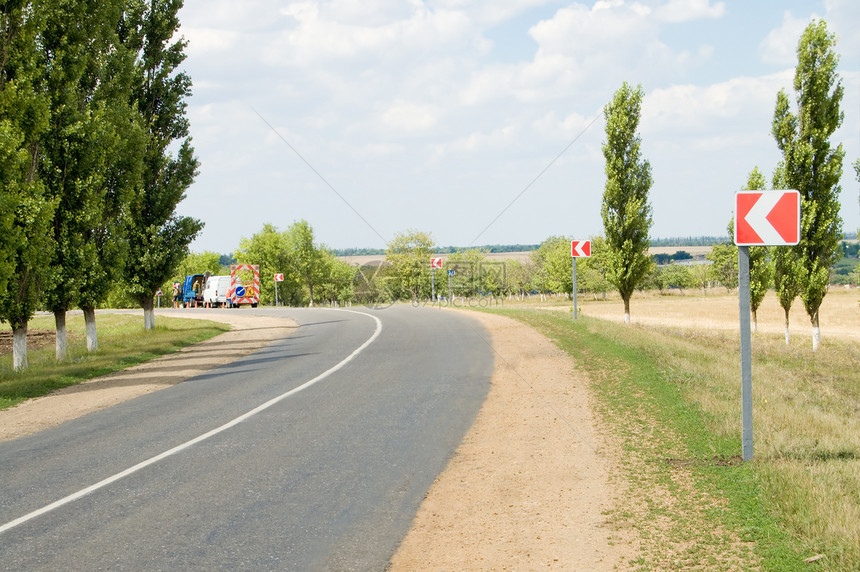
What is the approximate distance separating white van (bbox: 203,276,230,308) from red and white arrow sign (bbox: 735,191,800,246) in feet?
182

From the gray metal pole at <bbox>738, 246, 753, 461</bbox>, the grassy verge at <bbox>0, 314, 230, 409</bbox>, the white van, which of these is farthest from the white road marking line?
the white van

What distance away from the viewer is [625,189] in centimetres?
3400

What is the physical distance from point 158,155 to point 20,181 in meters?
11.0

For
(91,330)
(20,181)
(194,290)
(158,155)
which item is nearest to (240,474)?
(20,181)

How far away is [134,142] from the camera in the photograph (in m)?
22.5

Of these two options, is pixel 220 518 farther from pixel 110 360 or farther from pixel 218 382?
pixel 110 360

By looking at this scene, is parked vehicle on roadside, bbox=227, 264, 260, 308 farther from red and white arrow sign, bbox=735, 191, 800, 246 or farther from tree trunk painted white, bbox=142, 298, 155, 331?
red and white arrow sign, bbox=735, 191, 800, 246

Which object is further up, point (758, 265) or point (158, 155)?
point (158, 155)

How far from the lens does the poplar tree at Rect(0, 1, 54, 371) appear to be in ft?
46.2

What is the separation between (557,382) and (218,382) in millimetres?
6947

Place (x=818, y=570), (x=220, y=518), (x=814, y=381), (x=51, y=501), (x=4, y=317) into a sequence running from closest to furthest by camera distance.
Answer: (x=818, y=570)
(x=220, y=518)
(x=51, y=501)
(x=4, y=317)
(x=814, y=381)

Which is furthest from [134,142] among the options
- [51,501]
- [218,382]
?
[51,501]

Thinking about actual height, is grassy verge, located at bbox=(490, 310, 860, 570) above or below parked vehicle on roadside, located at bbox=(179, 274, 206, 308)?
below

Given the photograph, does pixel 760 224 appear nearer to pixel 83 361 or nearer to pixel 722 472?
pixel 722 472
